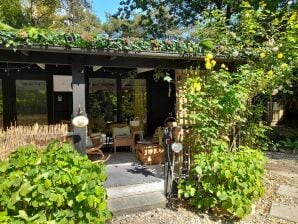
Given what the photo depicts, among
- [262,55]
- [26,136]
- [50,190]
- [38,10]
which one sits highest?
[38,10]

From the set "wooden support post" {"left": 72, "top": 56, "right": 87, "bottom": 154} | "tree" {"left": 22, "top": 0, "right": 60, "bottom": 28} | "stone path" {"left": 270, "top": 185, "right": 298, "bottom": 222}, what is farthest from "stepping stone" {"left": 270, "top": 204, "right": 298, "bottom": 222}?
"tree" {"left": 22, "top": 0, "right": 60, "bottom": 28}

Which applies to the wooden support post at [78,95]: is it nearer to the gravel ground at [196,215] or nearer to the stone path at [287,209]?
the gravel ground at [196,215]

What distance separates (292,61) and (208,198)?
334 centimetres

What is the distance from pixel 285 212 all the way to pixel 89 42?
4.06 metres

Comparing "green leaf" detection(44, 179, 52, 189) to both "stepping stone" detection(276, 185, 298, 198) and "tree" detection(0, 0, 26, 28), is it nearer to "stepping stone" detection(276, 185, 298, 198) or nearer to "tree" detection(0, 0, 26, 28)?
"stepping stone" detection(276, 185, 298, 198)

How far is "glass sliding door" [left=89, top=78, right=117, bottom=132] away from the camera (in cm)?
919

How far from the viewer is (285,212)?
15.1 feet

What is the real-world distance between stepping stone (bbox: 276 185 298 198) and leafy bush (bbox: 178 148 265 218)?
1032 mm

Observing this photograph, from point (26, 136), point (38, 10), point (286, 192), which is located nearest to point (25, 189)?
point (26, 136)

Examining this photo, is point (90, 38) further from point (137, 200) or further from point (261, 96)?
point (261, 96)

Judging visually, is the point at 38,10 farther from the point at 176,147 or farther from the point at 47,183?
the point at 47,183

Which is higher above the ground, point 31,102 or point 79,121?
point 31,102

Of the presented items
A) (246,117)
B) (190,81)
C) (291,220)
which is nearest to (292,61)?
(246,117)

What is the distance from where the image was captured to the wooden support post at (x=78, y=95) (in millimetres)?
4727
